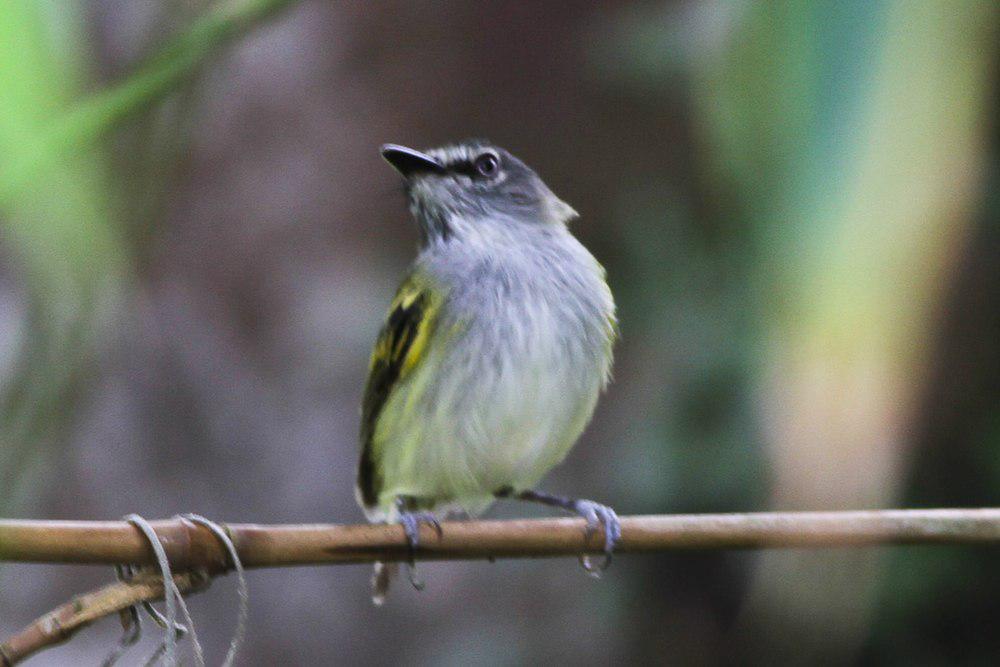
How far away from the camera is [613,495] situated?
13.2ft

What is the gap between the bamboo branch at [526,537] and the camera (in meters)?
1.44

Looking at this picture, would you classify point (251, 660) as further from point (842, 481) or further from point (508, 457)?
point (842, 481)

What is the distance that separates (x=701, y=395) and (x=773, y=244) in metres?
3.10

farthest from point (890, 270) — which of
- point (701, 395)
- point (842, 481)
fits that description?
point (701, 395)

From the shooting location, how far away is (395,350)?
8.70 feet

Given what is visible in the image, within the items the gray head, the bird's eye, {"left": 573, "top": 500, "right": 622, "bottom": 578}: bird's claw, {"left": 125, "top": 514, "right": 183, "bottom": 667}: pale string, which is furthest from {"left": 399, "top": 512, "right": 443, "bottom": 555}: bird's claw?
the bird's eye

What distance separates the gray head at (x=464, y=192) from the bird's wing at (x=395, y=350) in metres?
0.17

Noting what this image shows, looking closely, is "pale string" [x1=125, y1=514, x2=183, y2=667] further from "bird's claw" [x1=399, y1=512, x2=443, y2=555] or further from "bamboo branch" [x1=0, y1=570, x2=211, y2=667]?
"bird's claw" [x1=399, y1=512, x2=443, y2=555]

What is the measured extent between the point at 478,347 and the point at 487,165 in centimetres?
55

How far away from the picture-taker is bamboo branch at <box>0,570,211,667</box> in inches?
48.9

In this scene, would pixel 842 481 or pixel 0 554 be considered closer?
pixel 0 554

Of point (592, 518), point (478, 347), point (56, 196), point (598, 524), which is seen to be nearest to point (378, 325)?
point (478, 347)

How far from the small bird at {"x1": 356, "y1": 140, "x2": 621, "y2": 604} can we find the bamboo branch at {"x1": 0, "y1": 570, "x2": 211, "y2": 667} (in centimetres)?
89

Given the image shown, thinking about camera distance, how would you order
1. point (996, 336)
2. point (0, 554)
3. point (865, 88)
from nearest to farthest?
point (865, 88)
point (0, 554)
point (996, 336)
